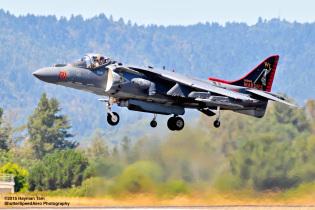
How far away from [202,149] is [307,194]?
4.64 meters

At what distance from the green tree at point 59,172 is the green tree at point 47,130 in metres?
41.6

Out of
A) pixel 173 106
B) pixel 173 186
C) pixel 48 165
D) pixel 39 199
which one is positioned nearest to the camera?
pixel 173 106

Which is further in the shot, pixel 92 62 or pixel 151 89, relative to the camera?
pixel 151 89

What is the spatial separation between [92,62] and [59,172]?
98.7ft

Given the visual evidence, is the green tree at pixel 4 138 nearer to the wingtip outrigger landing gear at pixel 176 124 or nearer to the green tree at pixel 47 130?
the green tree at pixel 47 130

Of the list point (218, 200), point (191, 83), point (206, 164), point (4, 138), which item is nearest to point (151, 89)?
point (191, 83)

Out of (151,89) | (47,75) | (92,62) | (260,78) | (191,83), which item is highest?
(92,62)

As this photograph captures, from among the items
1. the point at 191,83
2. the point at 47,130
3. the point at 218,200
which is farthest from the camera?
the point at 47,130

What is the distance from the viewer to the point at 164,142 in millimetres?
43094

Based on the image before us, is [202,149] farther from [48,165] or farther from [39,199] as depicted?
[48,165]

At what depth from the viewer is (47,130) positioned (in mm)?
124625

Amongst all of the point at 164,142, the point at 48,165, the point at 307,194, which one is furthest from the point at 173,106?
the point at 48,165

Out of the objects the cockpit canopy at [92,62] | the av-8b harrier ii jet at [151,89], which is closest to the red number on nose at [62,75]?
the av-8b harrier ii jet at [151,89]

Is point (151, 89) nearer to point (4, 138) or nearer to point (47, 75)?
point (47, 75)
